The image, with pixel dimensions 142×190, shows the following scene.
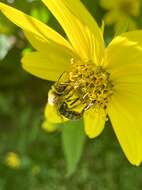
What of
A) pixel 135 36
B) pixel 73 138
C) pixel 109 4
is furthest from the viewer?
pixel 109 4

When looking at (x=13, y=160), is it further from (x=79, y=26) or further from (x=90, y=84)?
(x=79, y=26)

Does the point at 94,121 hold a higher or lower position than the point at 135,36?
lower

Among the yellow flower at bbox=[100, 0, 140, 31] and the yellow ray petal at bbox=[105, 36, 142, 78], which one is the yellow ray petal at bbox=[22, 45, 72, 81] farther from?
the yellow flower at bbox=[100, 0, 140, 31]

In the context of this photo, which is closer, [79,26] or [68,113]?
[79,26]

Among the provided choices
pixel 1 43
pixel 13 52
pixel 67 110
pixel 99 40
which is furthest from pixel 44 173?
pixel 99 40

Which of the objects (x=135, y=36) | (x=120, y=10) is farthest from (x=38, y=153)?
(x=135, y=36)

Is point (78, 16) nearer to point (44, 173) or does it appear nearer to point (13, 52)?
point (13, 52)

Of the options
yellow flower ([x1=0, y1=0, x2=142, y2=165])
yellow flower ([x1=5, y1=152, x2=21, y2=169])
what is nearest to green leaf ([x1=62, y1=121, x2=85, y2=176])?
yellow flower ([x1=0, y1=0, x2=142, y2=165])

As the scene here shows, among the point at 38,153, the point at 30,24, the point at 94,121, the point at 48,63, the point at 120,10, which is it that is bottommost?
the point at 38,153

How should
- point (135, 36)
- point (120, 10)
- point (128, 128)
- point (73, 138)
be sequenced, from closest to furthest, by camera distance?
point (135, 36) → point (128, 128) → point (73, 138) → point (120, 10)
